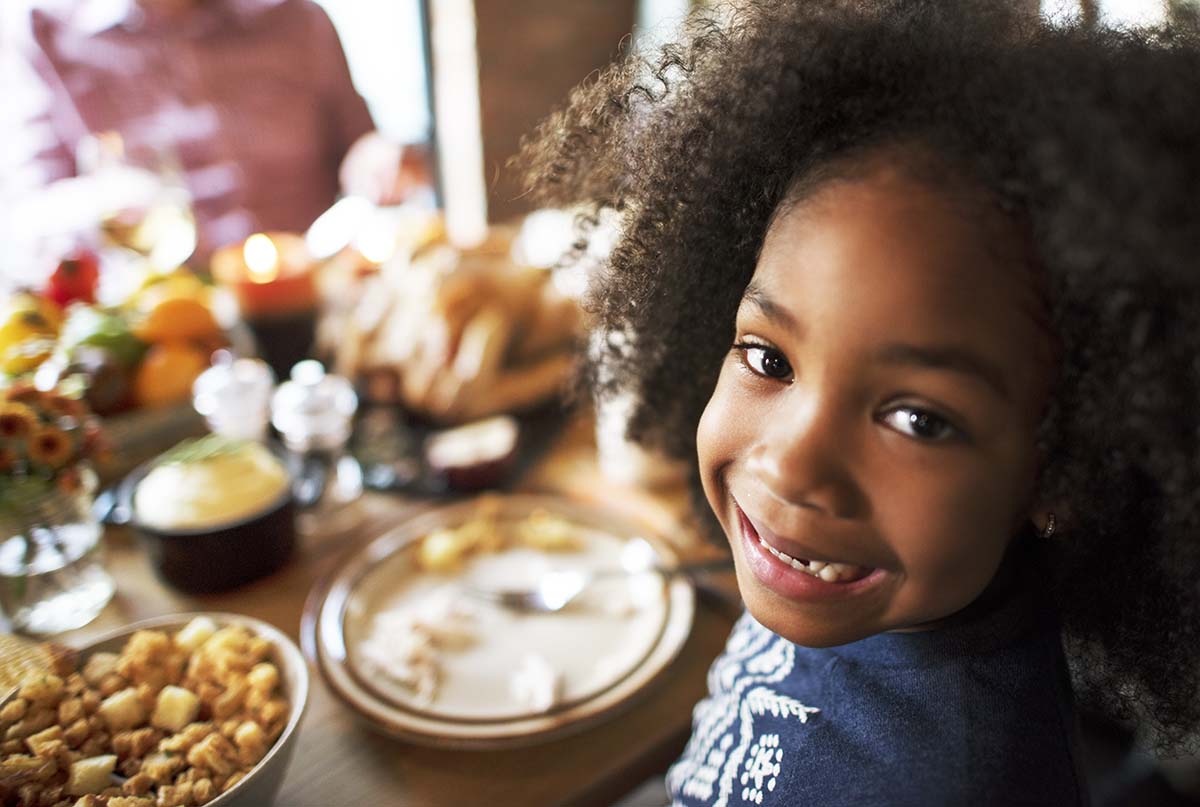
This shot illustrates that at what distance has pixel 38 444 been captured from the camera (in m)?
0.75

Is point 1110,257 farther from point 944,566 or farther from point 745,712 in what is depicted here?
point 745,712

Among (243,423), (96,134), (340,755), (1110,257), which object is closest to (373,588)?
(340,755)

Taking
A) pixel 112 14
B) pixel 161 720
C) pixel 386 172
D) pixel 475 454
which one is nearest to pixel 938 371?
pixel 161 720

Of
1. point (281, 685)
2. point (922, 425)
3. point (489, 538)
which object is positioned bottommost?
point (489, 538)

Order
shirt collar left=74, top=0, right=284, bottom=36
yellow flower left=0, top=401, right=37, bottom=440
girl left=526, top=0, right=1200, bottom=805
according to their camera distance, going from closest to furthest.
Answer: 1. girl left=526, top=0, right=1200, bottom=805
2. yellow flower left=0, top=401, right=37, bottom=440
3. shirt collar left=74, top=0, right=284, bottom=36

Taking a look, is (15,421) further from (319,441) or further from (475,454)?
(475,454)

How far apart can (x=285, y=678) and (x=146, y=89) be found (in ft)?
5.97

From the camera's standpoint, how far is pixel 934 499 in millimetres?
442

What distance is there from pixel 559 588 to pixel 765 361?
1.30 feet

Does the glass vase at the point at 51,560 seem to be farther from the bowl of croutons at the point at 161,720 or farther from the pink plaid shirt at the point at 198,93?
the pink plaid shirt at the point at 198,93

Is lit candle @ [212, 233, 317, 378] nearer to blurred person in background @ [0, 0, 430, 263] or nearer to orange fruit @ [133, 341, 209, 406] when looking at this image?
orange fruit @ [133, 341, 209, 406]

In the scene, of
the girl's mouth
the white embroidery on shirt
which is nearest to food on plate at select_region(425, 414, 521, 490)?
the white embroidery on shirt

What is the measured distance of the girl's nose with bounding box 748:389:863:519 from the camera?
0.45 meters

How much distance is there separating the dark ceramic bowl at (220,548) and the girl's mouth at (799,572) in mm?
526
